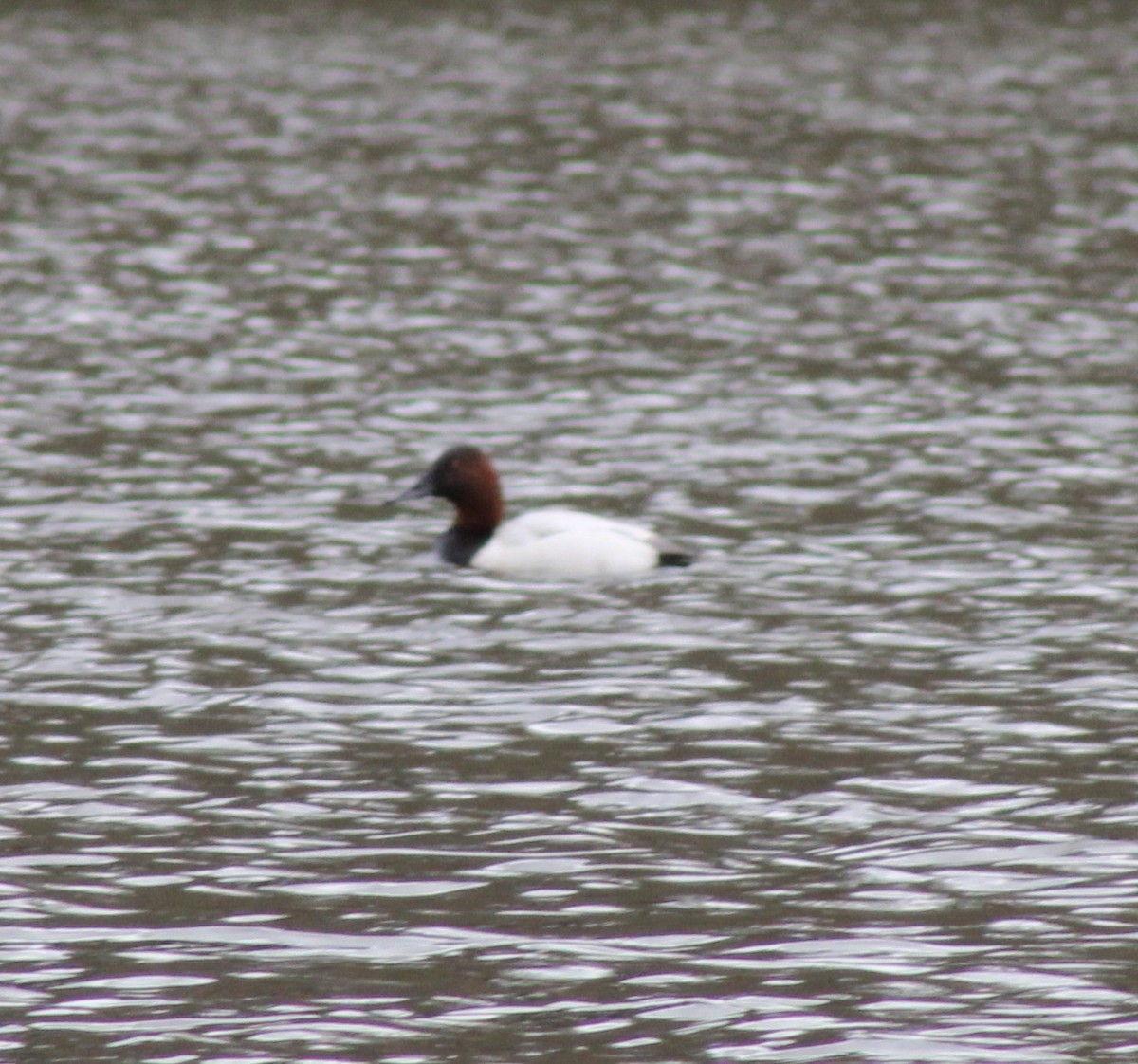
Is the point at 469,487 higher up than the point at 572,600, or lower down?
higher up

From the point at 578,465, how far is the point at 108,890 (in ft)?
27.1

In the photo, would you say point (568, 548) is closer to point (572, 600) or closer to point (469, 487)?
point (572, 600)

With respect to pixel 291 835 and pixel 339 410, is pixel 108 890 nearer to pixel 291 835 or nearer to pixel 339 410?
pixel 291 835

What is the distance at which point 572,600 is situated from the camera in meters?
13.6

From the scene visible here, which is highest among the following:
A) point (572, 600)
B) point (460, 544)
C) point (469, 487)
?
point (469, 487)

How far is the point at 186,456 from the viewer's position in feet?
54.2

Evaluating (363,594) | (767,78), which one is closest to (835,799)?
Result: (363,594)

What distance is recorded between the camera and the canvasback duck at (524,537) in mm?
13812

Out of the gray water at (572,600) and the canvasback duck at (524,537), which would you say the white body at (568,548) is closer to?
the canvasback duck at (524,537)

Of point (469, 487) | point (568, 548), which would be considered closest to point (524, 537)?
point (568, 548)

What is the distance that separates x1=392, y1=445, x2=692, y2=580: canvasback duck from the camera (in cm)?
1381

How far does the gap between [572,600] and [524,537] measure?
2.28 ft

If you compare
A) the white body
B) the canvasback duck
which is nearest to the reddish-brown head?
the canvasback duck

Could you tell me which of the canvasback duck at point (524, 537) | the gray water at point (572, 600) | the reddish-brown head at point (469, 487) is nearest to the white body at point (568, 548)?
the canvasback duck at point (524, 537)
